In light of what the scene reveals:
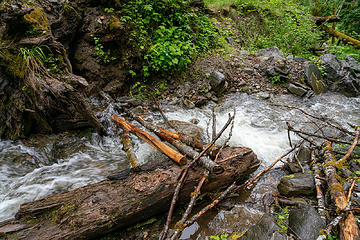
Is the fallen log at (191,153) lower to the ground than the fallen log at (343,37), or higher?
lower

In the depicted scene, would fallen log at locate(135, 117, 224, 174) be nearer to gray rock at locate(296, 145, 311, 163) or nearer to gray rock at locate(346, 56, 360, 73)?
gray rock at locate(296, 145, 311, 163)

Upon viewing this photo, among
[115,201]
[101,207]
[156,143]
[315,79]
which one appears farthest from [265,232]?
[315,79]

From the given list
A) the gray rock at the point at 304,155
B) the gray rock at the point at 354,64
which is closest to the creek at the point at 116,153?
the gray rock at the point at 304,155

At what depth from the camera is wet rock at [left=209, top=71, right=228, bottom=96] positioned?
6320 mm

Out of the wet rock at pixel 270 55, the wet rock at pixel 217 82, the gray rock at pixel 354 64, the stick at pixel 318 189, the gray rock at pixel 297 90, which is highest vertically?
the wet rock at pixel 270 55

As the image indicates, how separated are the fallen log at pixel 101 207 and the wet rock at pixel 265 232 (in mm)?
879

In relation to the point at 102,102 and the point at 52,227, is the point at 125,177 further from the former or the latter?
the point at 102,102

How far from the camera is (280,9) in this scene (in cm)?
1052

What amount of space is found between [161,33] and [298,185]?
5886 millimetres

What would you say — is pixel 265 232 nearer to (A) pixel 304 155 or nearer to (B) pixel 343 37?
(A) pixel 304 155

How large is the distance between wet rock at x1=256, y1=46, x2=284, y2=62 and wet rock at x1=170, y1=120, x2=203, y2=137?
16.5ft

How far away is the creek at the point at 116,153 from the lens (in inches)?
110

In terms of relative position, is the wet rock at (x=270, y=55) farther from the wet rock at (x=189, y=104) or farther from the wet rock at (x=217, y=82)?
the wet rock at (x=189, y=104)

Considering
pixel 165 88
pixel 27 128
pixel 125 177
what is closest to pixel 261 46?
pixel 165 88
